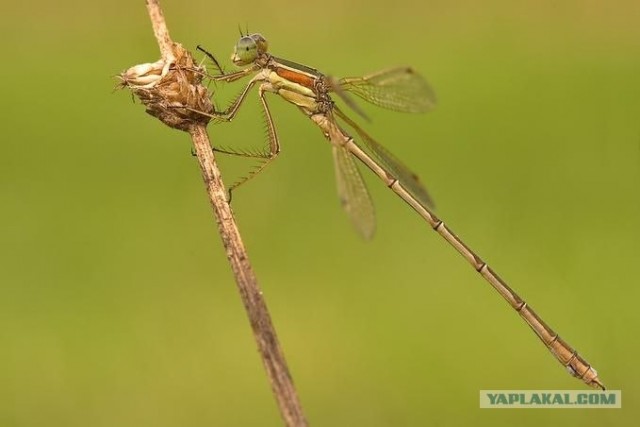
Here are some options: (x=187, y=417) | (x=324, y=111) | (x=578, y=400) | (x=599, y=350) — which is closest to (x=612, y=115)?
(x=599, y=350)

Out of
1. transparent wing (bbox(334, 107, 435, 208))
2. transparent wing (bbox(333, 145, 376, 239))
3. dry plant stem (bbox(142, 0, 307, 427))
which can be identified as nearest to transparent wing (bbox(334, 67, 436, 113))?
transparent wing (bbox(334, 107, 435, 208))

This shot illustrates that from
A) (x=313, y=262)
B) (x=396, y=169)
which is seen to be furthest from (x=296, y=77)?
(x=313, y=262)

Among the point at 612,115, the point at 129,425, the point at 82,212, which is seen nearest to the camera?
the point at 129,425

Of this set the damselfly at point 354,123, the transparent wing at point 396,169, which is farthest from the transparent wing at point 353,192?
the transparent wing at point 396,169

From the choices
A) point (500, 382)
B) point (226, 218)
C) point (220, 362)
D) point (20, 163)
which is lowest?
point (226, 218)

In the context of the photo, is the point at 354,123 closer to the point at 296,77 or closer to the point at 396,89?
the point at 396,89

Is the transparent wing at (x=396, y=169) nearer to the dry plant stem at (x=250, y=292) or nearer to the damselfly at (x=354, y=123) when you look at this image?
the damselfly at (x=354, y=123)

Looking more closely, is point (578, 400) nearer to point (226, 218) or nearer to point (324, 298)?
point (324, 298)

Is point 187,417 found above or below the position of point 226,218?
above

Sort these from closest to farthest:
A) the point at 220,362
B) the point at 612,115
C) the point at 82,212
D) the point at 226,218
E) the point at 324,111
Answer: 1. the point at 226,218
2. the point at 324,111
3. the point at 220,362
4. the point at 82,212
5. the point at 612,115
